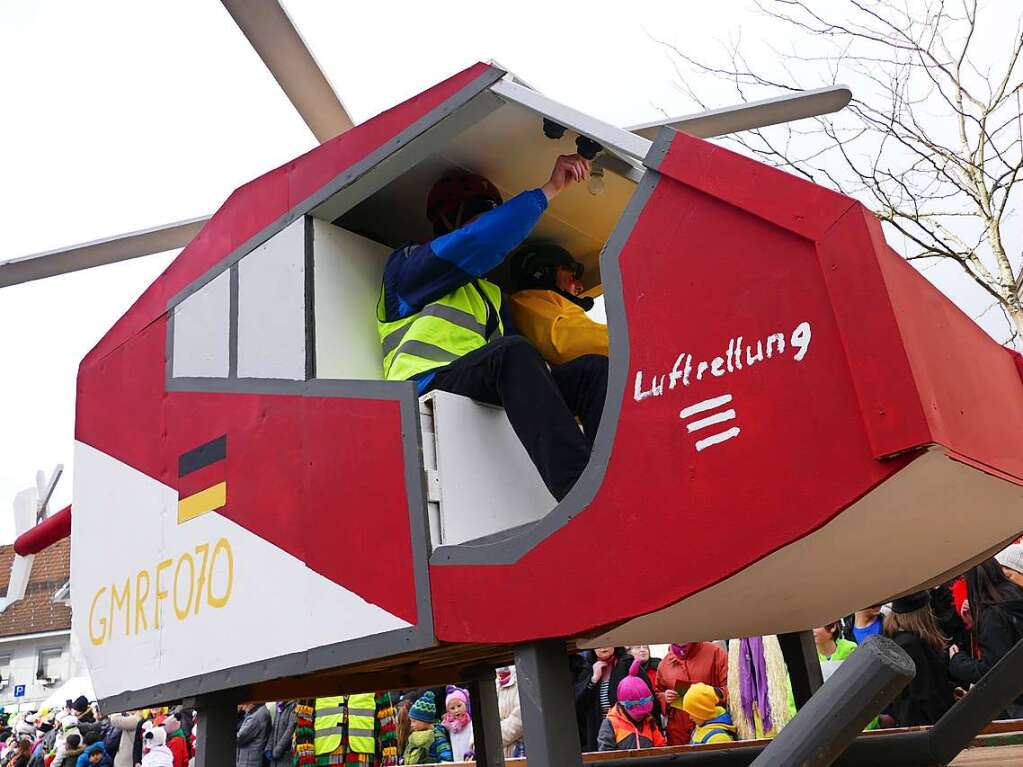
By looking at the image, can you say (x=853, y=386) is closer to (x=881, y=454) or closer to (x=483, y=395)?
(x=881, y=454)

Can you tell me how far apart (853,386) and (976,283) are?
7.45 meters

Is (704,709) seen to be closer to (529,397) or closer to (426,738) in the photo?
(426,738)

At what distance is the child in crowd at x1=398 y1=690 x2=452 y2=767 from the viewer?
23.4ft

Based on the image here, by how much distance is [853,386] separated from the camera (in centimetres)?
165

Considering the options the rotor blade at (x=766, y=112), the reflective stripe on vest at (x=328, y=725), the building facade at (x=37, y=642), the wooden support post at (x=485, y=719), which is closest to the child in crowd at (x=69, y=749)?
the reflective stripe on vest at (x=328, y=725)

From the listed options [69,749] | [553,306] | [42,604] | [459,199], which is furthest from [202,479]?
[42,604]

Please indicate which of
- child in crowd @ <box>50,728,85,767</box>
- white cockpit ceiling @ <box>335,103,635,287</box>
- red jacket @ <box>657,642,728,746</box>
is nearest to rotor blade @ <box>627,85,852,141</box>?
white cockpit ceiling @ <box>335,103,635,287</box>

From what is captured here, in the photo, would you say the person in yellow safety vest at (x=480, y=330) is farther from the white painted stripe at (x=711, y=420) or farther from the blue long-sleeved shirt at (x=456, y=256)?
the white painted stripe at (x=711, y=420)

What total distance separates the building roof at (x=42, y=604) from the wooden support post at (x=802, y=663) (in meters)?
29.0

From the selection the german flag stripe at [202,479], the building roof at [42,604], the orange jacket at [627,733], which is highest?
the building roof at [42,604]

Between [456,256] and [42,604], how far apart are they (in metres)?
30.8

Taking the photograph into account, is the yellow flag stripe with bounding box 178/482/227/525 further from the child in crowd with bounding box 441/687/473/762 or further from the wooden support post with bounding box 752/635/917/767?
the child in crowd with bounding box 441/687/473/762

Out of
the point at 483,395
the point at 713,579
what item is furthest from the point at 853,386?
the point at 483,395

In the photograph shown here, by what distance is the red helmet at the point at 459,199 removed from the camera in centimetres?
304
